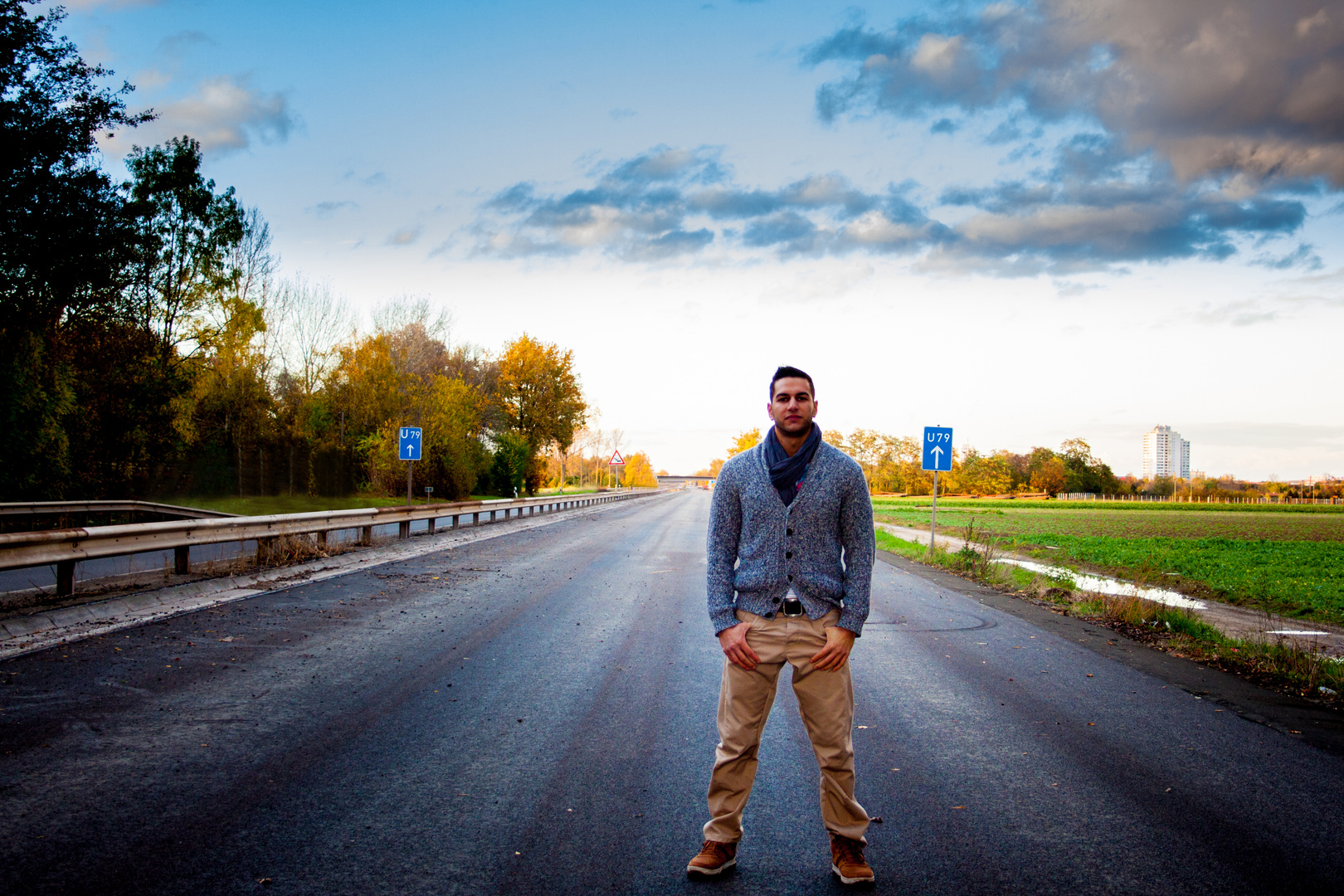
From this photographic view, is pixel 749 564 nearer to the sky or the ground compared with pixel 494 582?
nearer to the sky

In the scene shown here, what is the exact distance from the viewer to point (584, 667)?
670cm

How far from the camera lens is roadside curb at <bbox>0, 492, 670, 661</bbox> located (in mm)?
6977

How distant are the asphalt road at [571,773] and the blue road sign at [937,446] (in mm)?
12455

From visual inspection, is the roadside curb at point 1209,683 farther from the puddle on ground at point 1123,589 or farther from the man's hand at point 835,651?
the man's hand at point 835,651

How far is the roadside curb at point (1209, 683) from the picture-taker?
5.51 metres

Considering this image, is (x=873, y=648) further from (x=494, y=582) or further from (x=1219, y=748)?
(x=494, y=582)

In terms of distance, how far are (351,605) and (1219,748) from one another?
27.4 ft

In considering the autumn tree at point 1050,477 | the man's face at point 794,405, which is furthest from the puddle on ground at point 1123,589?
the autumn tree at point 1050,477

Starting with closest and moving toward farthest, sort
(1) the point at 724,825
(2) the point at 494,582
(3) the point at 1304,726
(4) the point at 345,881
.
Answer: (4) the point at 345,881
(1) the point at 724,825
(3) the point at 1304,726
(2) the point at 494,582

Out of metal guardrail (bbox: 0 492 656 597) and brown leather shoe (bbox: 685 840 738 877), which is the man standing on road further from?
metal guardrail (bbox: 0 492 656 597)

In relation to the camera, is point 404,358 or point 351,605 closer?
point 351,605

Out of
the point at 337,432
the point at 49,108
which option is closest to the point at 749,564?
the point at 49,108

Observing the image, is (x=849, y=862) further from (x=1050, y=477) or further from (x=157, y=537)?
(x=1050, y=477)

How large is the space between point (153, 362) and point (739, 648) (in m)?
29.9
